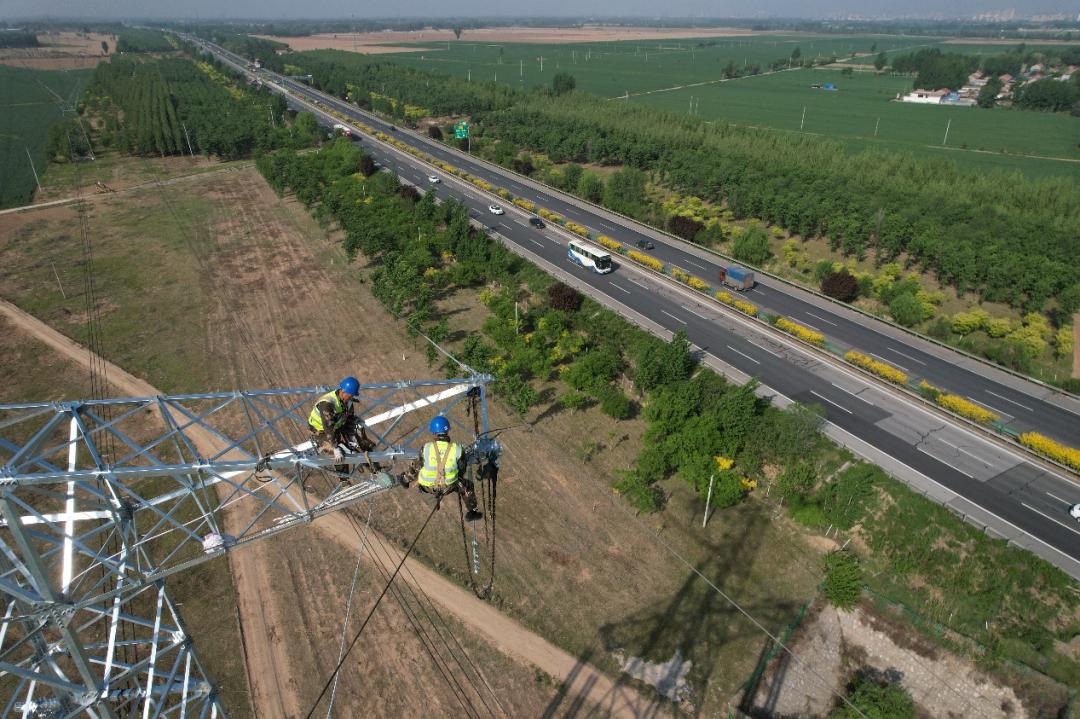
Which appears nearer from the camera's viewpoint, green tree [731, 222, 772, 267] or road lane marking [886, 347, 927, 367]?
road lane marking [886, 347, 927, 367]

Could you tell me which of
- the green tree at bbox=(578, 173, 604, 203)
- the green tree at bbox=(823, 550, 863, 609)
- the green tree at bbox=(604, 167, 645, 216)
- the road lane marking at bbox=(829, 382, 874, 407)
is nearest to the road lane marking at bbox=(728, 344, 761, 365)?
the road lane marking at bbox=(829, 382, 874, 407)

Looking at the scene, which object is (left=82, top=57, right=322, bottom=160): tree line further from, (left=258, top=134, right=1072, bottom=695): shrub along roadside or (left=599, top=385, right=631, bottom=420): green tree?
(left=599, top=385, right=631, bottom=420): green tree

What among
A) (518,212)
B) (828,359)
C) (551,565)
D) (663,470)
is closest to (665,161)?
(518,212)

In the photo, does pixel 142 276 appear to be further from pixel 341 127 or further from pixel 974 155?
pixel 974 155

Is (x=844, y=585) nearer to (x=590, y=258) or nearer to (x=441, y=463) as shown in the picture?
(x=441, y=463)

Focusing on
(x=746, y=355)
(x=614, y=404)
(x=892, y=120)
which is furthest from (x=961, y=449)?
(x=892, y=120)

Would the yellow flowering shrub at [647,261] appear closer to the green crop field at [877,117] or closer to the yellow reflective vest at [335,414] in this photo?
the yellow reflective vest at [335,414]

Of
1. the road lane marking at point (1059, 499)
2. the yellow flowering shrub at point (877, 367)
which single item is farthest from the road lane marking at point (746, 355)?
the road lane marking at point (1059, 499)
